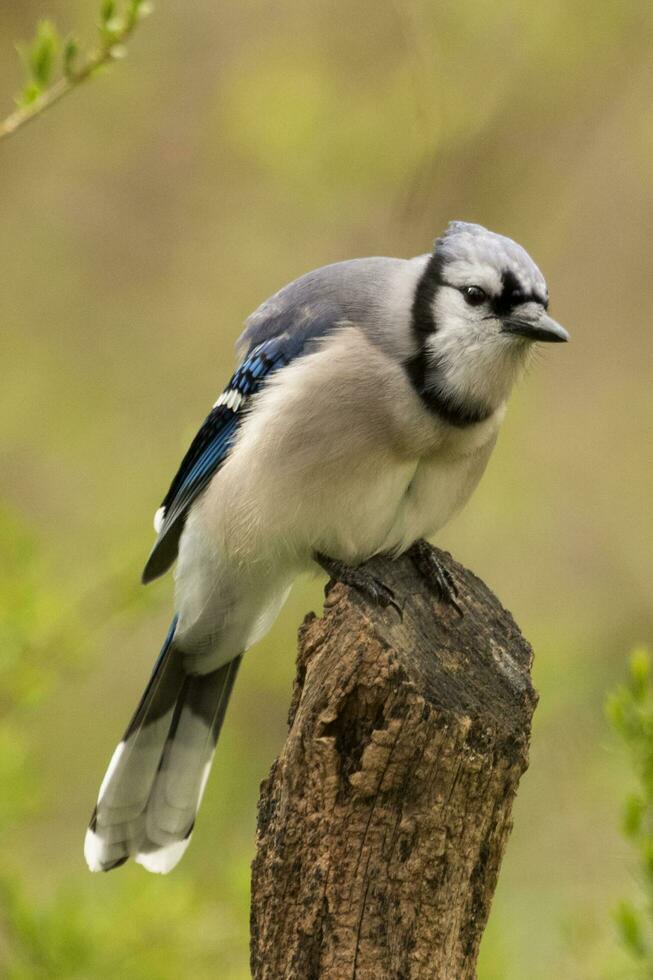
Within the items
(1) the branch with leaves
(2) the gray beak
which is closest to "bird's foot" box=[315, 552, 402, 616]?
(2) the gray beak

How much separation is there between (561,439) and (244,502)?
2.61 metres

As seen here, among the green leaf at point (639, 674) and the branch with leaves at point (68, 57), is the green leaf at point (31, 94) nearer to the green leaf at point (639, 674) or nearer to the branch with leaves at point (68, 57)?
the branch with leaves at point (68, 57)

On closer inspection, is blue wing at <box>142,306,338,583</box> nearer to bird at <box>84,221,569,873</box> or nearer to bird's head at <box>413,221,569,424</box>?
bird at <box>84,221,569,873</box>

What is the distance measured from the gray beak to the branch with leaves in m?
1.05

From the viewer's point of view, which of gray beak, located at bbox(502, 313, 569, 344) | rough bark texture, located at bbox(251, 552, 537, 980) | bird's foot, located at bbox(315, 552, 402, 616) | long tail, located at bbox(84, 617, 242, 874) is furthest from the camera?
long tail, located at bbox(84, 617, 242, 874)

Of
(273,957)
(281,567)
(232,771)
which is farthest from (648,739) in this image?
(232,771)

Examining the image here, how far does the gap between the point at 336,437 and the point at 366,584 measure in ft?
1.95

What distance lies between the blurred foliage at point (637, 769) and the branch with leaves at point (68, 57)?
1593 millimetres

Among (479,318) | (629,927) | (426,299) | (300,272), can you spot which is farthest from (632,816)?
(300,272)

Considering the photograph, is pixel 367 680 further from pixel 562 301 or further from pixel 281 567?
pixel 562 301

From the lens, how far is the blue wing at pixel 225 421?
11.6 ft

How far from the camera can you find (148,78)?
5.45 meters

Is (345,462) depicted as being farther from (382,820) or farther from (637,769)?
(382,820)

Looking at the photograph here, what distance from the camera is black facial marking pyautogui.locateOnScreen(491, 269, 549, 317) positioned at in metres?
3.21
